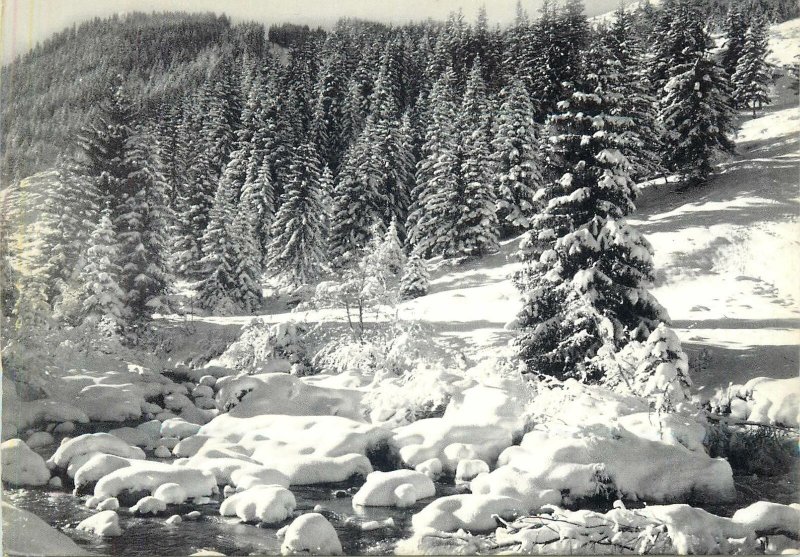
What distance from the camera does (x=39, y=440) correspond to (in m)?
11.8

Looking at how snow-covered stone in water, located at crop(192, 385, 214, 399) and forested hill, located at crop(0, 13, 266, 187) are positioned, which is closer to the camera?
forested hill, located at crop(0, 13, 266, 187)

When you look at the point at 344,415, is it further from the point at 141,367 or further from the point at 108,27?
the point at 108,27

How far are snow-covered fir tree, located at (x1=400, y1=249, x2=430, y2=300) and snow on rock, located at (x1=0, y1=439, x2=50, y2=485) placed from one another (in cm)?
1107

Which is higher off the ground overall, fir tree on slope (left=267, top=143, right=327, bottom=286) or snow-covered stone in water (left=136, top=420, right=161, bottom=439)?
fir tree on slope (left=267, top=143, right=327, bottom=286)

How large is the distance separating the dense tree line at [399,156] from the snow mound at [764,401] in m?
2.07

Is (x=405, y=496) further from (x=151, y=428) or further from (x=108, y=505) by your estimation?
(x=151, y=428)

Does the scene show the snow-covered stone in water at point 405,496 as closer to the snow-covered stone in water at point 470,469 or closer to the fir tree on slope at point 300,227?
the snow-covered stone in water at point 470,469

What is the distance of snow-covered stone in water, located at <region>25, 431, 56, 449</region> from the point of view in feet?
38.0

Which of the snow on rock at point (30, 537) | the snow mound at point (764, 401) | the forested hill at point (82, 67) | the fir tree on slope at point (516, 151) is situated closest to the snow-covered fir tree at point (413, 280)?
the forested hill at point (82, 67)

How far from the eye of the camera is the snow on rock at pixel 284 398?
46.7ft

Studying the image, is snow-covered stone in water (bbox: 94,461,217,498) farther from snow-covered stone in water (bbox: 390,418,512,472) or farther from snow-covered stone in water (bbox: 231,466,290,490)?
snow-covered stone in water (bbox: 390,418,512,472)

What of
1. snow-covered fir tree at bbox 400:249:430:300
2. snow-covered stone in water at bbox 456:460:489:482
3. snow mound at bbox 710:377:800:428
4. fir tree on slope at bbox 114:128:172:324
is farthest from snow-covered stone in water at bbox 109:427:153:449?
snow mound at bbox 710:377:800:428

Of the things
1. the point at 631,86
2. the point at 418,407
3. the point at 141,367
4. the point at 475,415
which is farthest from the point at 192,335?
the point at 631,86

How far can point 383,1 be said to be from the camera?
40.4 ft
